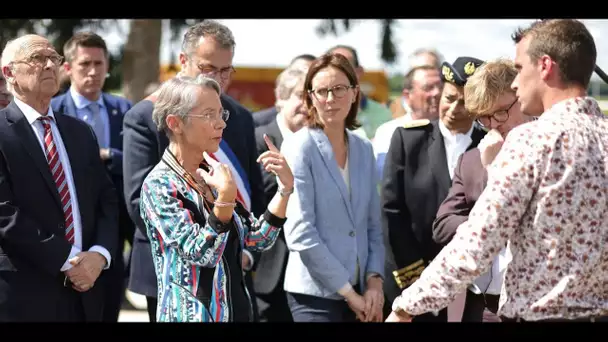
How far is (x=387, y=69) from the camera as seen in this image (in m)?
12.7

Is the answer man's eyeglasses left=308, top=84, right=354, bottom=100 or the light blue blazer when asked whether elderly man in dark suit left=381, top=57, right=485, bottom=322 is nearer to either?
the light blue blazer

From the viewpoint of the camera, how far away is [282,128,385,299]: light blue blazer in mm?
4594

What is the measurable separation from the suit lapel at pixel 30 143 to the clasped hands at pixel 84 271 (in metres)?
0.26

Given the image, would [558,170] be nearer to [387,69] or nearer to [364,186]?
[364,186]

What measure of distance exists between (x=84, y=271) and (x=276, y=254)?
4.21 ft

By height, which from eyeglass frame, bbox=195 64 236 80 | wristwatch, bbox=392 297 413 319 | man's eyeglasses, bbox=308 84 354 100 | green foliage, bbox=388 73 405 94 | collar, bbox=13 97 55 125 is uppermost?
eyeglass frame, bbox=195 64 236 80

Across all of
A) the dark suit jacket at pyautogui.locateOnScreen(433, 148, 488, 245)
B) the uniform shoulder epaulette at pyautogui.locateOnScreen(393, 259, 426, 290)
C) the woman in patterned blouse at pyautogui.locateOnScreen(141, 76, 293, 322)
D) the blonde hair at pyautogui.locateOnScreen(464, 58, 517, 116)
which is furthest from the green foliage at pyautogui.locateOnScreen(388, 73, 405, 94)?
the woman in patterned blouse at pyautogui.locateOnScreen(141, 76, 293, 322)

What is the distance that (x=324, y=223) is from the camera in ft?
15.3

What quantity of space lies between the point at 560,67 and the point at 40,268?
2.40 metres

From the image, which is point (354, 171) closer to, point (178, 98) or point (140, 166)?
point (140, 166)

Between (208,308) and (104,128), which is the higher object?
(104,128)

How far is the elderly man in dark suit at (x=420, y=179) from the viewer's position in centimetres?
516

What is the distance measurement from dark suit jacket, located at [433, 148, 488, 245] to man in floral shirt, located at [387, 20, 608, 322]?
0.92 metres
